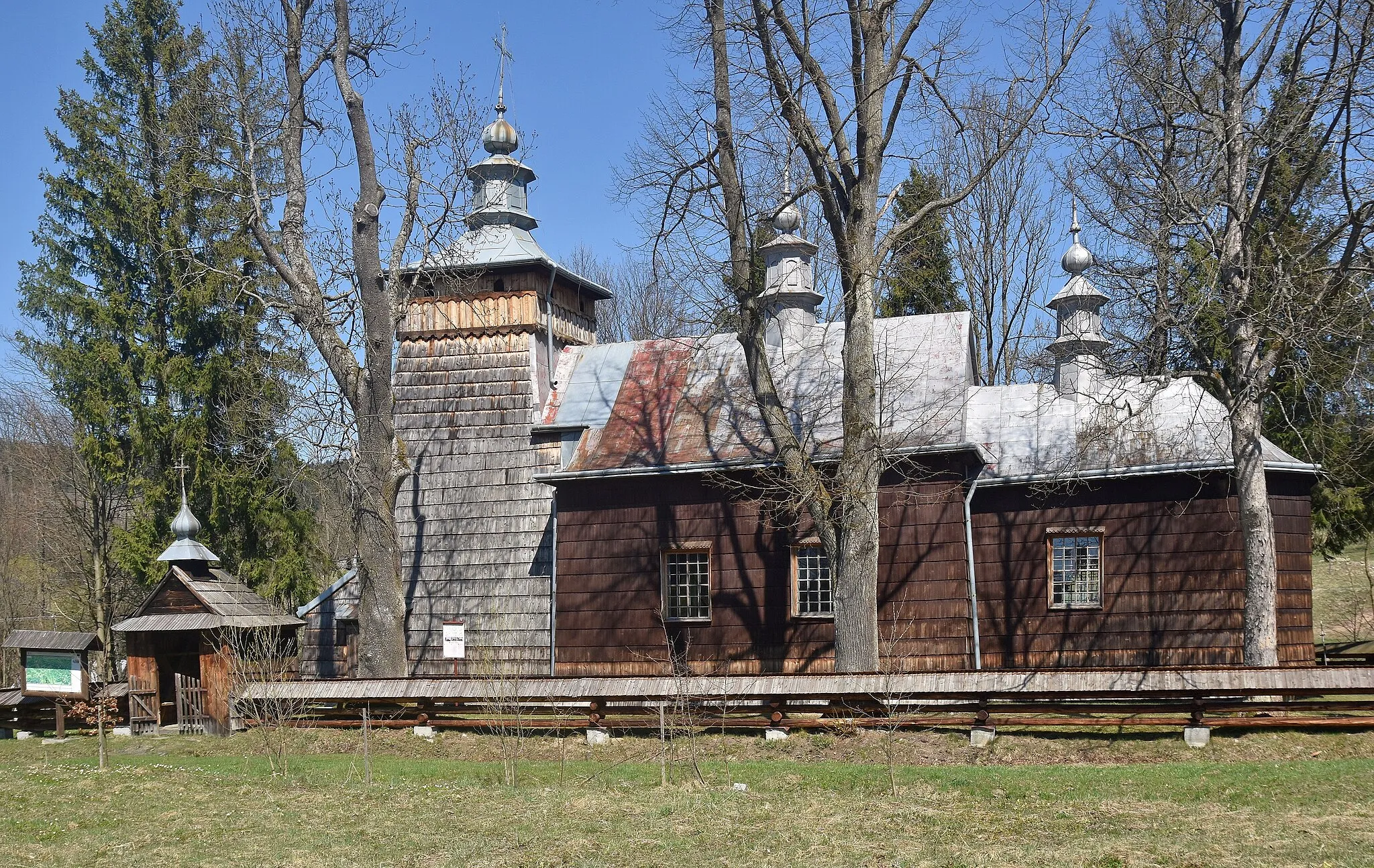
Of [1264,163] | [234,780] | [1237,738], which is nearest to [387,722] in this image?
[234,780]

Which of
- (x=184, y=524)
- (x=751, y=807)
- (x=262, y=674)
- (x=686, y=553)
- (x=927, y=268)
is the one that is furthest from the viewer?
(x=927, y=268)

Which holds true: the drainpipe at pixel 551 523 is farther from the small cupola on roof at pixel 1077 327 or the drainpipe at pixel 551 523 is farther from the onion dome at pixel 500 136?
the small cupola on roof at pixel 1077 327

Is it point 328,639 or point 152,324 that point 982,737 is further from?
point 152,324

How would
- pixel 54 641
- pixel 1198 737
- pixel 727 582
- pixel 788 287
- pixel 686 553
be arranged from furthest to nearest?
pixel 788 287, pixel 686 553, pixel 727 582, pixel 54 641, pixel 1198 737

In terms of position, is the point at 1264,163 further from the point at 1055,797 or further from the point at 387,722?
the point at 387,722

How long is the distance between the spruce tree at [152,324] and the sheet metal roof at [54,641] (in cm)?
647

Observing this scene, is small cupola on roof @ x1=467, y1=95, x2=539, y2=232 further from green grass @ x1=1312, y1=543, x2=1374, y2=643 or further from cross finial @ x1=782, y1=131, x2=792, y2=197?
green grass @ x1=1312, y1=543, x2=1374, y2=643

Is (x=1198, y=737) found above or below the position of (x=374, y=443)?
below

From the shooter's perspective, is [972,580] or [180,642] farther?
[180,642]

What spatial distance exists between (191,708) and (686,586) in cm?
790

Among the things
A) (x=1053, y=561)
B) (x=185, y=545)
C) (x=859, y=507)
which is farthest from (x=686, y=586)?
(x=185, y=545)

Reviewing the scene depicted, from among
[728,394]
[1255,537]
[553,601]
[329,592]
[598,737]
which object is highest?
[728,394]

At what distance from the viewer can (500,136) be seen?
81.8ft

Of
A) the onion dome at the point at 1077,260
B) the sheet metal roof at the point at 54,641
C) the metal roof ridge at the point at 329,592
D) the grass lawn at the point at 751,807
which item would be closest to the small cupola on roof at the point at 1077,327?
the onion dome at the point at 1077,260
